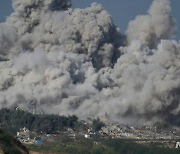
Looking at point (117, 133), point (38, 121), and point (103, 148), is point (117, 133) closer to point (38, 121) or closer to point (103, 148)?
point (38, 121)

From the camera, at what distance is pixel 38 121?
53.4 m

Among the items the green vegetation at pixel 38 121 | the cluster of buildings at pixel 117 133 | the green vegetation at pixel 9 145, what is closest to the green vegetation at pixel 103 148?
the cluster of buildings at pixel 117 133

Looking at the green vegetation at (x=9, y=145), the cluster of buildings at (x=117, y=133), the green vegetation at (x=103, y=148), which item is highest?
the cluster of buildings at (x=117, y=133)

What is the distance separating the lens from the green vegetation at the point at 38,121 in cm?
5284

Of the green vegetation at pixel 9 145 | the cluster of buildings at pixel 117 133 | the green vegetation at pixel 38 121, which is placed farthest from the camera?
the green vegetation at pixel 38 121

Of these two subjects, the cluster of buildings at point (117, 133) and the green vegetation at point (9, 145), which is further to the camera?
the cluster of buildings at point (117, 133)

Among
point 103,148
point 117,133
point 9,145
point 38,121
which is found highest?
point 38,121

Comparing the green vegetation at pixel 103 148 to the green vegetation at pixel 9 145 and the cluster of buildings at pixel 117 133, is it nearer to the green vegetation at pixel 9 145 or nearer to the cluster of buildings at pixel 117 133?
the cluster of buildings at pixel 117 133

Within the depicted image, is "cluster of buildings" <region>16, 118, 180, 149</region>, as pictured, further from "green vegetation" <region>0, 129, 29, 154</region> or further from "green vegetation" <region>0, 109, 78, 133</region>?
"green vegetation" <region>0, 129, 29, 154</region>

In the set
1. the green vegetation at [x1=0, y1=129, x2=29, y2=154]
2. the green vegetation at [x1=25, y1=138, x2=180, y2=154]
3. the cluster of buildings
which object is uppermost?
the cluster of buildings

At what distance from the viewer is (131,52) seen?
199 feet

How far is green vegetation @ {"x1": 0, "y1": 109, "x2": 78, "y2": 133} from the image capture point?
5284cm

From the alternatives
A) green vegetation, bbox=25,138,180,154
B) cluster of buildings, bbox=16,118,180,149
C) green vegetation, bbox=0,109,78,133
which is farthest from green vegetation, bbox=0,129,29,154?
green vegetation, bbox=0,109,78,133

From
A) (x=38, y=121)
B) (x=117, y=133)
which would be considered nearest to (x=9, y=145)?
(x=38, y=121)
